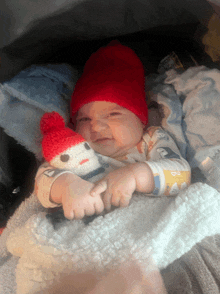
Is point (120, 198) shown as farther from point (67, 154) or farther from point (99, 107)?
point (99, 107)

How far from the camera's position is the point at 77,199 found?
453mm

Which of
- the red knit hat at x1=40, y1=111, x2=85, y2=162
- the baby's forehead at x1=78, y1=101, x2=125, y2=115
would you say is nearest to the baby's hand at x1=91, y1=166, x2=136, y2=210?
the red knit hat at x1=40, y1=111, x2=85, y2=162

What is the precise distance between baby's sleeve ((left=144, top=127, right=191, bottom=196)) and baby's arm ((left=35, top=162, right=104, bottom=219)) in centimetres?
14

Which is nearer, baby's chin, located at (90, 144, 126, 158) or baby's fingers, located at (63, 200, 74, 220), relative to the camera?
baby's fingers, located at (63, 200, 74, 220)

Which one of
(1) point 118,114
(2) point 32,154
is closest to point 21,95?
(2) point 32,154

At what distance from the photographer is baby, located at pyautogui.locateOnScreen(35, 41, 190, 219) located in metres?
0.48

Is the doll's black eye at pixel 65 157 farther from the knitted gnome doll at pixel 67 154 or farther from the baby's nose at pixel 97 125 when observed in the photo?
the baby's nose at pixel 97 125

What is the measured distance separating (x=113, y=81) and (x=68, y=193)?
1.14 feet

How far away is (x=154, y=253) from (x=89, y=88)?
450mm

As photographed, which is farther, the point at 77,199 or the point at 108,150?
the point at 108,150

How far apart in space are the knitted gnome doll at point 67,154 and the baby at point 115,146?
0.02 meters

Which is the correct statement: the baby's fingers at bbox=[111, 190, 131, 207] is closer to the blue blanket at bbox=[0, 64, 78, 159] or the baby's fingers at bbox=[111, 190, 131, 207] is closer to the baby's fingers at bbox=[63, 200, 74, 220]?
the baby's fingers at bbox=[63, 200, 74, 220]

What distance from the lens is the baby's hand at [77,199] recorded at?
0.45 meters

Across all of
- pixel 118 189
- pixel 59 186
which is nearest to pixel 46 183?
pixel 59 186
